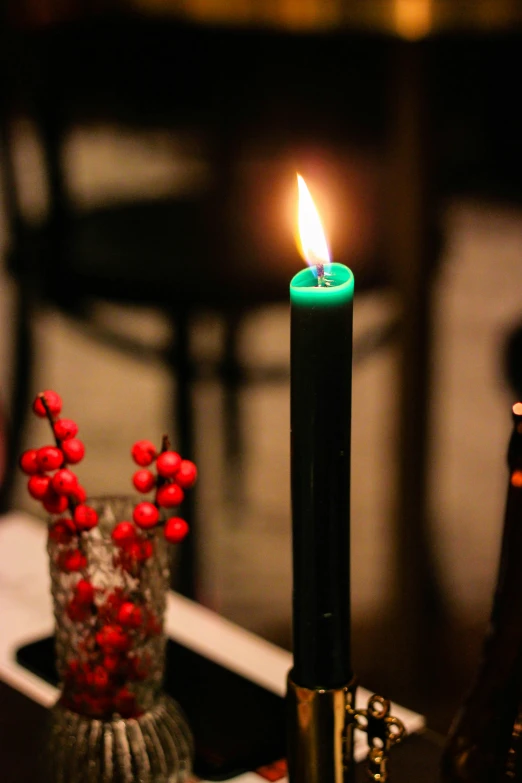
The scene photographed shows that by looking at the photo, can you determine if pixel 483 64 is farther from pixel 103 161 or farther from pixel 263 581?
pixel 103 161

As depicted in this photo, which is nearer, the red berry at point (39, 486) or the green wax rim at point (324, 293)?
the green wax rim at point (324, 293)

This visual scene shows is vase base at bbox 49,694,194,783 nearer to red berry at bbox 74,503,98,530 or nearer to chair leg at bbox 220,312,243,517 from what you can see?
red berry at bbox 74,503,98,530

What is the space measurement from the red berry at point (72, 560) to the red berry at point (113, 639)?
0.04 m

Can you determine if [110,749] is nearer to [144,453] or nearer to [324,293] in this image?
[144,453]

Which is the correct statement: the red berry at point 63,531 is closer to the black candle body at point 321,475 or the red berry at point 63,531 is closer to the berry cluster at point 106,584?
the berry cluster at point 106,584

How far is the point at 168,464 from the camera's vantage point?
0.56 m

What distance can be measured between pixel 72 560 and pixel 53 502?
0.04 m

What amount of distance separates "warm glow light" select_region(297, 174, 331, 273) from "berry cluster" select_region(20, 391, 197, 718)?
0.61 ft

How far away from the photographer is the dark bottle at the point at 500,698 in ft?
1.50

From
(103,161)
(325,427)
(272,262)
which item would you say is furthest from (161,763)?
(103,161)

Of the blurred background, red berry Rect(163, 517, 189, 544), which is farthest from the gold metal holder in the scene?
the blurred background

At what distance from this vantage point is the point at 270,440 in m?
1.01

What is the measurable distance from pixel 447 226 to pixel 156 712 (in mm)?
378

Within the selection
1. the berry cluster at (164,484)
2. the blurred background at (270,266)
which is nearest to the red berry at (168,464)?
the berry cluster at (164,484)
